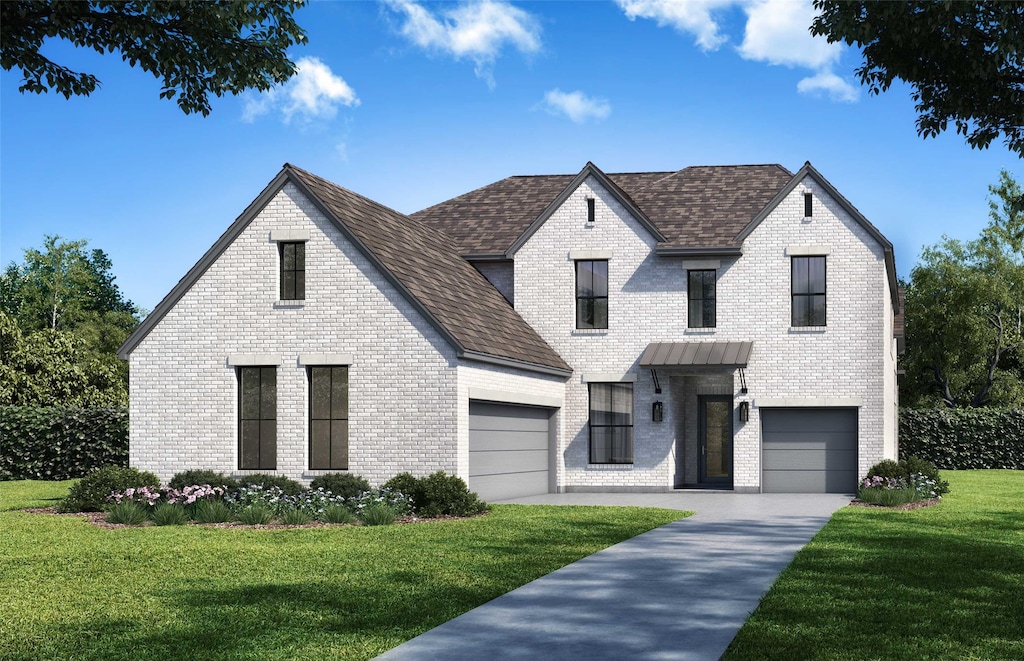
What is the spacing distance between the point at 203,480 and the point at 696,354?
12852mm

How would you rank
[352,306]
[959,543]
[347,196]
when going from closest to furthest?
1. [959,543]
2. [352,306]
3. [347,196]

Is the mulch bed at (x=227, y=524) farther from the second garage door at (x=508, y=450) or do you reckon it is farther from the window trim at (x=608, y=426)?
the window trim at (x=608, y=426)

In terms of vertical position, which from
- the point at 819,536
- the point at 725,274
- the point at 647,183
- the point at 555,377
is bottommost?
the point at 819,536

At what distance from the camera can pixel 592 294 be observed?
98.4ft

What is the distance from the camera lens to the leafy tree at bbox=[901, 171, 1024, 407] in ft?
186

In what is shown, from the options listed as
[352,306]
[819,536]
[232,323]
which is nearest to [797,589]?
[819,536]

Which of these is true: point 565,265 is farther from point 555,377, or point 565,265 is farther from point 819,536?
point 819,536

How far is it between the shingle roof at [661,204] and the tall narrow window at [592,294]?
1973 mm

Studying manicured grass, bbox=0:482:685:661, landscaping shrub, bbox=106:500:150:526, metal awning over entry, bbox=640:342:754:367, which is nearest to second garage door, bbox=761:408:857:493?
metal awning over entry, bbox=640:342:754:367

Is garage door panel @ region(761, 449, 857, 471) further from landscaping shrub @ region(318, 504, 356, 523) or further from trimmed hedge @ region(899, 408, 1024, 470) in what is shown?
landscaping shrub @ region(318, 504, 356, 523)

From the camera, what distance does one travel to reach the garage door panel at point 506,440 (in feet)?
80.1

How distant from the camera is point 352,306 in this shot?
23828mm

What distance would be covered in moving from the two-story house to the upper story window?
6 centimetres

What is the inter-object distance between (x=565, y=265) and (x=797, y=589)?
18.5 m
